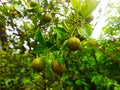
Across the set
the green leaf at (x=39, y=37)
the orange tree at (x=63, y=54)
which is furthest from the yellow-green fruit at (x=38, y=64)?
the green leaf at (x=39, y=37)

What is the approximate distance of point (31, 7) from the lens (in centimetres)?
238

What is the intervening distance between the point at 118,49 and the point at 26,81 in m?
1.73

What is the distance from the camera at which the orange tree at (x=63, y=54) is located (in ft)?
4.49

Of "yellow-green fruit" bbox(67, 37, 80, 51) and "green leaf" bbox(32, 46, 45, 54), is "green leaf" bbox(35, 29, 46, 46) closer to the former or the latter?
"green leaf" bbox(32, 46, 45, 54)

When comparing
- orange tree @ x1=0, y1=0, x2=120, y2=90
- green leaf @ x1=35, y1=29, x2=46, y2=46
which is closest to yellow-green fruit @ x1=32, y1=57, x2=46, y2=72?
orange tree @ x1=0, y1=0, x2=120, y2=90

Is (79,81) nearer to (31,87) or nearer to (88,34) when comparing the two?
(88,34)

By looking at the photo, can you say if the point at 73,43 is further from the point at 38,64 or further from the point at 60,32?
the point at 38,64

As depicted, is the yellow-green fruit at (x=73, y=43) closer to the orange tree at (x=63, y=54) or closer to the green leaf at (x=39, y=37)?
the orange tree at (x=63, y=54)

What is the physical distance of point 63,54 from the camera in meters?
1.41

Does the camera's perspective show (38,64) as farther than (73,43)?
Yes

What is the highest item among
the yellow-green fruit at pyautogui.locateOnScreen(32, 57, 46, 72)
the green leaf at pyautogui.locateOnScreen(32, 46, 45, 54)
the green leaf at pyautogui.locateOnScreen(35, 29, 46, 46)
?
the green leaf at pyautogui.locateOnScreen(35, 29, 46, 46)

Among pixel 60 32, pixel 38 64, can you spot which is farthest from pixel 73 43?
pixel 38 64

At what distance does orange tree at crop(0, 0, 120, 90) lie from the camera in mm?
1368

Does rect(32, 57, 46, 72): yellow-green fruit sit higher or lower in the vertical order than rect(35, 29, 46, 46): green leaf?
lower
